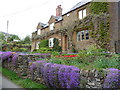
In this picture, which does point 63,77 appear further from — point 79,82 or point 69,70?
point 79,82

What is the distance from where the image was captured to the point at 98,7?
1377 cm

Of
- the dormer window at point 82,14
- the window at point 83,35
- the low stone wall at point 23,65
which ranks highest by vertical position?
the dormer window at point 82,14

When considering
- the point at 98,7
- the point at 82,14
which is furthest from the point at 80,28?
the point at 98,7

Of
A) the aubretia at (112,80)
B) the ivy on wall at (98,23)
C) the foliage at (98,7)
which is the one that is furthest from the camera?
the foliage at (98,7)

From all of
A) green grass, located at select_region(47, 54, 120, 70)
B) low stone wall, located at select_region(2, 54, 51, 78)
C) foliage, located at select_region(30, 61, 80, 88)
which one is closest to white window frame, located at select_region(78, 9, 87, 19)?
green grass, located at select_region(47, 54, 120, 70)


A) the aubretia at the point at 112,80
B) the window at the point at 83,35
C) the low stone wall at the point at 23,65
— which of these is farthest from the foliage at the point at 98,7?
the aubretia at the point at 112,80

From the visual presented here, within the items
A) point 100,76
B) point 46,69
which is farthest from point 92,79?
point 46,69

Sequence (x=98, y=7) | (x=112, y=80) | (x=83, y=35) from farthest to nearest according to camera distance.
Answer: (x=83, y=35)
(x=98, y=7)
(x=112, y=80)

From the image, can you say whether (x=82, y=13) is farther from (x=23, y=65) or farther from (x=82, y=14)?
(x=23, y=65)

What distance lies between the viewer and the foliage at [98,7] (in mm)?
13430

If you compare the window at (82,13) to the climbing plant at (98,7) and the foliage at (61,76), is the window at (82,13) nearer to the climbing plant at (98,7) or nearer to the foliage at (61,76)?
the climbing plant at (98,7)

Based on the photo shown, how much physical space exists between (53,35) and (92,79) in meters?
17.1

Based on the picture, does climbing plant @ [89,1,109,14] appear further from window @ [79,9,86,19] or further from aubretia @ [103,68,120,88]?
aubretia @ [103,68,120,88]

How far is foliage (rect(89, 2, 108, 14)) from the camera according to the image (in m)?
13.4
